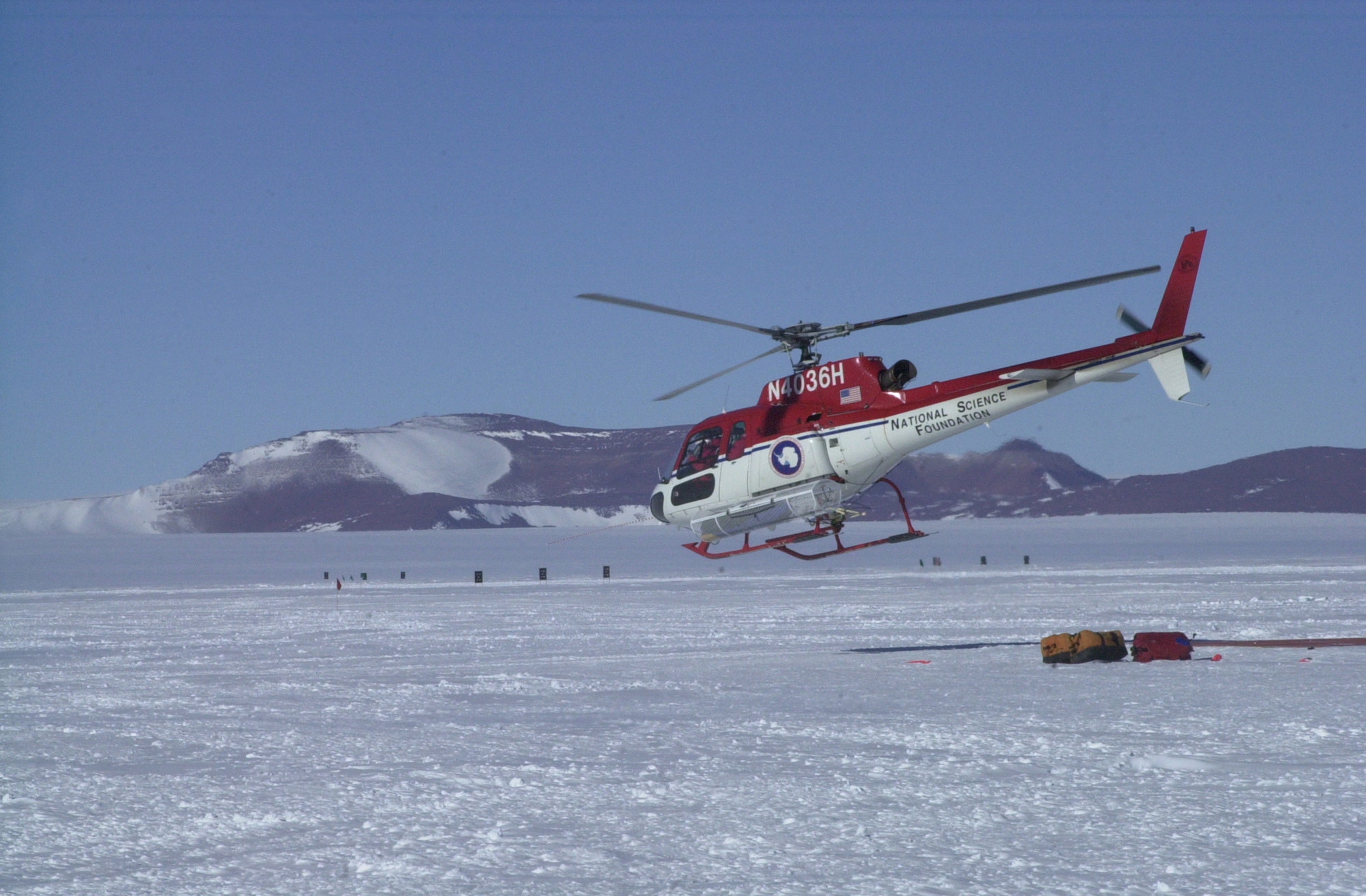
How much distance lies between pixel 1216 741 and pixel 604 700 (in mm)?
9371

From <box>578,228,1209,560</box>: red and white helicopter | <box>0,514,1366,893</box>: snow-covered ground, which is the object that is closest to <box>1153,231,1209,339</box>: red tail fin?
<box>578,228,1209,560</box>: red and white helicopter

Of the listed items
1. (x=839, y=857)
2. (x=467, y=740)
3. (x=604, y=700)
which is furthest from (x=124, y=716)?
(x=839, y=857)

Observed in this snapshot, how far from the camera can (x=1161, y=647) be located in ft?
79.2

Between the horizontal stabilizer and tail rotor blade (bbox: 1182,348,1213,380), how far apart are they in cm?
188

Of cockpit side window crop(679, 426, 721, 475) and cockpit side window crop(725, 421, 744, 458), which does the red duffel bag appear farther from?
cockpit side window crop(679, 426, 721, 475)

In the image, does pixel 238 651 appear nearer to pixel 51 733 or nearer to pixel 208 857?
pixel 51 733

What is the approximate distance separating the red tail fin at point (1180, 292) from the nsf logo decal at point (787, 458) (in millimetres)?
6805

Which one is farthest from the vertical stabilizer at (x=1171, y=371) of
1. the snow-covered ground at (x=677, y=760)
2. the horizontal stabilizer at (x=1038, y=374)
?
the snow-covered ground at (x=677, y=760)

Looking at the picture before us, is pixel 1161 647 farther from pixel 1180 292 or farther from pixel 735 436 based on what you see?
pixel 735 436

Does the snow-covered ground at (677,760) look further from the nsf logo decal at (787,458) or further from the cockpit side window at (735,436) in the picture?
the cockpit side window at (735,436)

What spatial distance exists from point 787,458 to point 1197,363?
7.51 m

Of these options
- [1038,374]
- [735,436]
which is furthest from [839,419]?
[1038,374]

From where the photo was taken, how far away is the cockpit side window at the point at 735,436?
24.6 metres

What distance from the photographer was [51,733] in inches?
697
